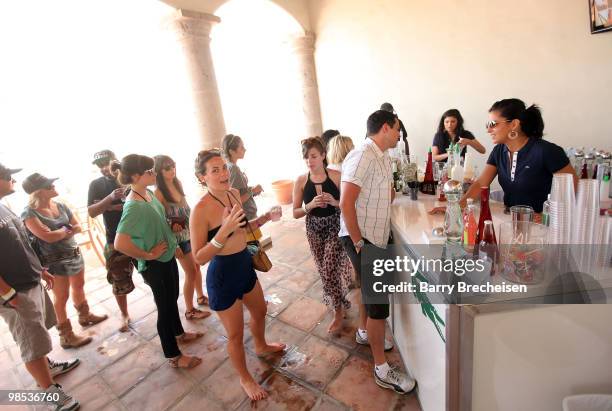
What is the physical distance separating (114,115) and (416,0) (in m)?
6.15

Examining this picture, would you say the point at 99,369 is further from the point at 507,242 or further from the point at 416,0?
the point at 416,0

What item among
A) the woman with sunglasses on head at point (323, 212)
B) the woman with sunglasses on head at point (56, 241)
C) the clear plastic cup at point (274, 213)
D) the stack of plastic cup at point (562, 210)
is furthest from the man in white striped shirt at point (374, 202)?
the woman with sunglasses on head at point (56, 241)

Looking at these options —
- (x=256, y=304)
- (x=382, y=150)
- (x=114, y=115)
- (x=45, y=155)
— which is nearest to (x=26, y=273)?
(x=256, y=304)

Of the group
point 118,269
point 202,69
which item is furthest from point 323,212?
point 202,69

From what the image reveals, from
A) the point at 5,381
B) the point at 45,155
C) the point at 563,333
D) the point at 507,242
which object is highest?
the point at 45,155

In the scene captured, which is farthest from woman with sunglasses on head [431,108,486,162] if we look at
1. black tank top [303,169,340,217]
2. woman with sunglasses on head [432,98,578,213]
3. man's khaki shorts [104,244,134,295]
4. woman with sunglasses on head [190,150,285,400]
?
man's khaki shorts [104,244,134,295]

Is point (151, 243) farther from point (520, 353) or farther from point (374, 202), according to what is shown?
point (520, 353)

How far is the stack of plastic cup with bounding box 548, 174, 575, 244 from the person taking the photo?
113cm

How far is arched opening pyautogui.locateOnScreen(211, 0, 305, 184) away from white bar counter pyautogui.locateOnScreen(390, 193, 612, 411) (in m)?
6.12

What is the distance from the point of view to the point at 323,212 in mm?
2467

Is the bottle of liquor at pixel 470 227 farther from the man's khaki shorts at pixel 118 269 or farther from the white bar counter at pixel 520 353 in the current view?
the man's khaki shorts at pixel 118 269

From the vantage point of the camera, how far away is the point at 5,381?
2.54m

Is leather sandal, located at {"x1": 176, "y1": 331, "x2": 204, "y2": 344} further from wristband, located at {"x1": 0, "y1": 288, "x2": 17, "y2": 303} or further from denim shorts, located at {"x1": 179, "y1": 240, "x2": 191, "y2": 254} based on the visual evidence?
wristband, located at {"x1": 0, "y1": 288, "x2": 17, "y2": 303}

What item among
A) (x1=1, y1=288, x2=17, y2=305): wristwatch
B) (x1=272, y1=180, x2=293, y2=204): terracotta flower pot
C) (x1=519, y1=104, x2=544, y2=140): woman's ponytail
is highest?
(x1=519, y1=104, x2=544, y2=140): woman's ponytail
